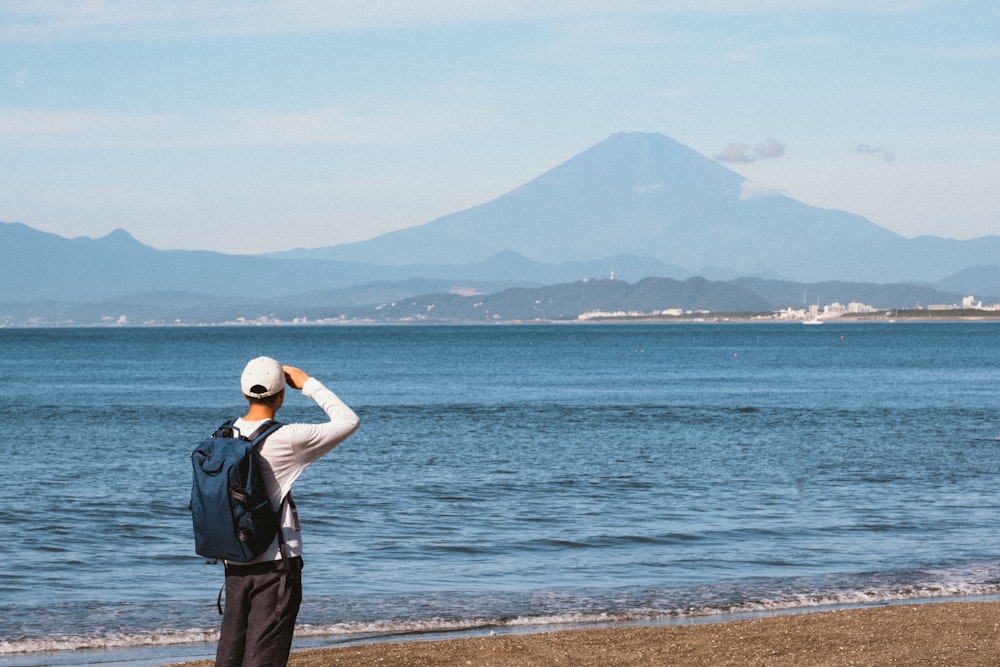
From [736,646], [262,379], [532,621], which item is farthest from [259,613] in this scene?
[532,621]

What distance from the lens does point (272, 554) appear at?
6656 millimetres

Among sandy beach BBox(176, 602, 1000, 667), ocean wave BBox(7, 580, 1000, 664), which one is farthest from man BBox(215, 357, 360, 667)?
ocean wave BBox(7, 580, 1000, 664)

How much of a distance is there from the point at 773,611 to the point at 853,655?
3179mm

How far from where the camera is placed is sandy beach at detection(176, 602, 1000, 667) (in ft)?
34.8

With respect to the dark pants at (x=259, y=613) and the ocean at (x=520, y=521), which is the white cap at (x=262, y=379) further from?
the ocean at (x=520, y=521)

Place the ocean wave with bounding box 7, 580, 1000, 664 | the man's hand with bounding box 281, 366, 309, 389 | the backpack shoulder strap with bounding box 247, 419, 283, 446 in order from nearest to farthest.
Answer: the backpack shoulder strap with bounding box 247, 419, 283, 446 → the man's hand with bounding box 281, 366, 309, 389 → the ocean wave with bounding box 7, 580, 1000, 664

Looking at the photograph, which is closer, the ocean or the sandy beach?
the sandy beach

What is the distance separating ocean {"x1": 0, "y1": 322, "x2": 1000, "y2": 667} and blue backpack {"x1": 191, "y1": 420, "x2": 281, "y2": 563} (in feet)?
18.4

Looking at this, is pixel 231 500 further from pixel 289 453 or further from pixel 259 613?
pixel 259 613

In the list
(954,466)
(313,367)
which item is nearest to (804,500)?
(954,466)

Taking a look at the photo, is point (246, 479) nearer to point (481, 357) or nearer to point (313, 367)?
point (313, 367)

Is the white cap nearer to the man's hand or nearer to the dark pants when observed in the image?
the man's hand

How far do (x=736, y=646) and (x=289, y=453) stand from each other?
5832mm

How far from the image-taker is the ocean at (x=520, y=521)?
13.8 meters
